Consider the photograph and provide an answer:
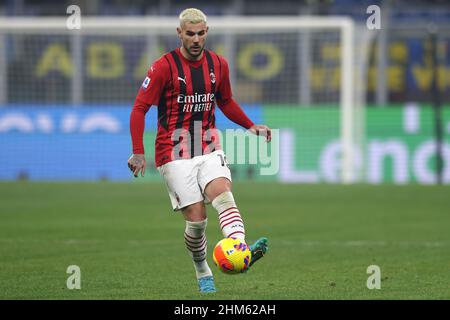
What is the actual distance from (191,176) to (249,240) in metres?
4.58

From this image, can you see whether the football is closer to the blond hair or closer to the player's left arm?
the player's left arm

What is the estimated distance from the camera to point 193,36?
336 inches

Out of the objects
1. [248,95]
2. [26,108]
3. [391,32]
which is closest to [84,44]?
[26,108]

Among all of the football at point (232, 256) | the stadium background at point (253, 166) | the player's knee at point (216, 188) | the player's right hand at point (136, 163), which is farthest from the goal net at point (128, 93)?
the football at point (232, 256)

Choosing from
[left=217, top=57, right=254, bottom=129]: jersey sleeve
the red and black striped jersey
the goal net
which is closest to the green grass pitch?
the red and black striped jersey

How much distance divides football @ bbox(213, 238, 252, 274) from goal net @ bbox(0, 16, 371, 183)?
593 inches

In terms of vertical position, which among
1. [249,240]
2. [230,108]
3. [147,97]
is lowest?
[249,240]

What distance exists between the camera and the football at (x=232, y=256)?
8031 mm

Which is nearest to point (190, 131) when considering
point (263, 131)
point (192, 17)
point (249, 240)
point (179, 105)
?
point (179, 105)

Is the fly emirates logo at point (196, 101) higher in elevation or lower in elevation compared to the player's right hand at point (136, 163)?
higher

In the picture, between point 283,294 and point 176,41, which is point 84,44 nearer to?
point 176,41

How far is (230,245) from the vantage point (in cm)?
810

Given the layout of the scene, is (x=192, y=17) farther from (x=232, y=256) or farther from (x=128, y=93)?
(x=128, y=93)

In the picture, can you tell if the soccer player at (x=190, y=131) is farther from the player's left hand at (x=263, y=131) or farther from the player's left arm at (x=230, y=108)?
the player's left hand at (x=263, y=131)
